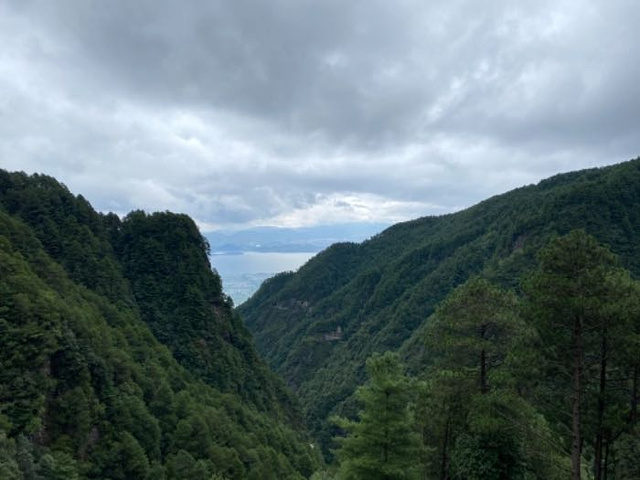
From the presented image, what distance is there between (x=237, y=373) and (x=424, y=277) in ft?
350

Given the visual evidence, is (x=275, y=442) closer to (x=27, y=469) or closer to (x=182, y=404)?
(x=182, y=404)

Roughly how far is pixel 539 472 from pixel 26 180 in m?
60.8

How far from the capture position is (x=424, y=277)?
158 m

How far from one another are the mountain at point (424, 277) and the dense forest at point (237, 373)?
14963 millimetres

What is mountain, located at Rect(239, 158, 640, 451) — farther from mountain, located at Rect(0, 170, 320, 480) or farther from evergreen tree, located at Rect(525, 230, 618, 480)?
evergreen tree, located at Rect(525, 230, 618, 480)

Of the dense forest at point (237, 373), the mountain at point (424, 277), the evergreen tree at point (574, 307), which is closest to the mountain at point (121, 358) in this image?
the dense forest at point (237, 373)

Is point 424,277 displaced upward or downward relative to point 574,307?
upward

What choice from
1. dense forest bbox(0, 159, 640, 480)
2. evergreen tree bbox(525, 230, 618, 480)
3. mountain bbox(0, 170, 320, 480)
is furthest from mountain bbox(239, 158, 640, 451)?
evergreen tree bbox(525, 230, 618, 480)

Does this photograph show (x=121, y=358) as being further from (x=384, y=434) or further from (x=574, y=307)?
(x=574, y=307)

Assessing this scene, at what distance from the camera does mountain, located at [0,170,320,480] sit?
26422 mm

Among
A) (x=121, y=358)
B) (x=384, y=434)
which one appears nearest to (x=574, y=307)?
(x=384, y=434)

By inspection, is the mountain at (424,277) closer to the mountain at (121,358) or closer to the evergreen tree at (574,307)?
the mountain at (121,358)

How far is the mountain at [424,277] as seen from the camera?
96.1 meters

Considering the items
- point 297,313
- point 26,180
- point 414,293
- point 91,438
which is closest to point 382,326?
point 414,293
